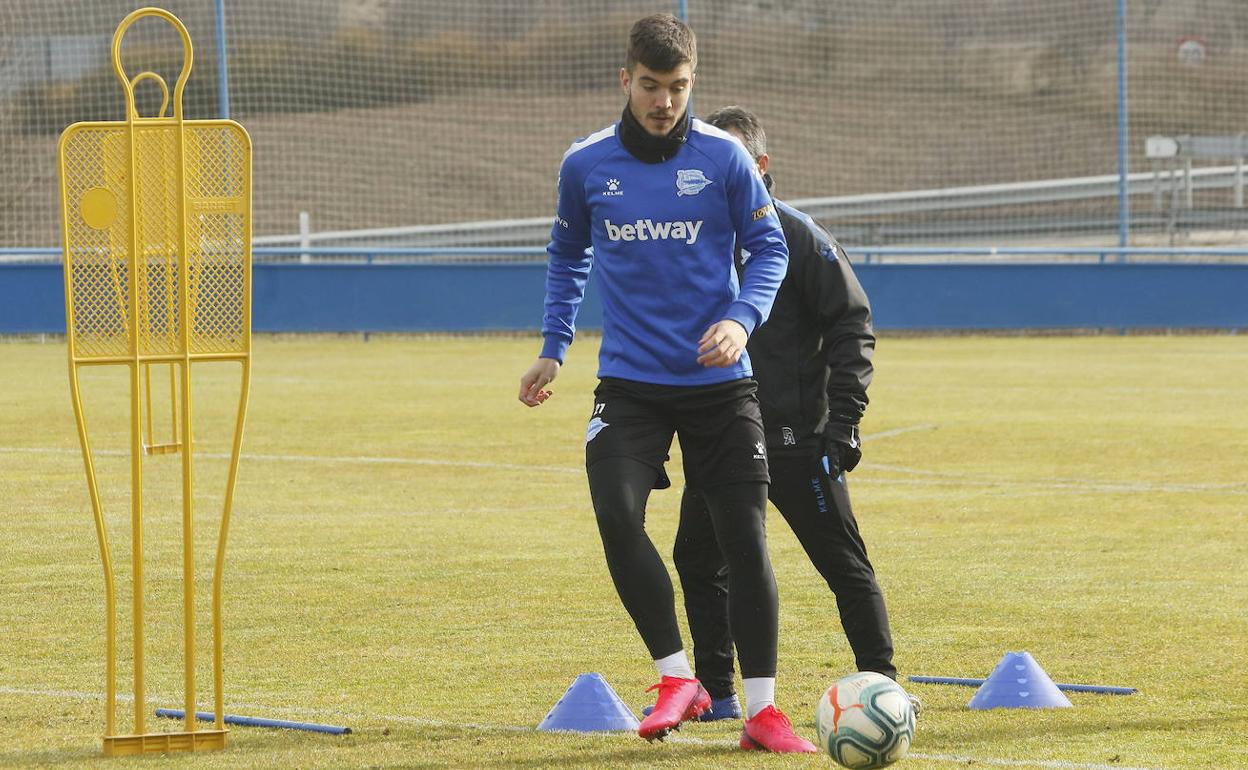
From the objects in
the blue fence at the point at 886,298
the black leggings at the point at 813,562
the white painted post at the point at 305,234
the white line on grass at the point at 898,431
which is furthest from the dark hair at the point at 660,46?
the white painted post at the point at 305,234

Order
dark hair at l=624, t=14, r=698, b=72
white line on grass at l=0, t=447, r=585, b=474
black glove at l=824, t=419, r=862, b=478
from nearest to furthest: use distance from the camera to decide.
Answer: dark hair at l=624, t=14, r=698, b=72 < black glove at l=824, t=419, r=862, b=478 < white line on grass at l=0, t=447, r=585, b=474

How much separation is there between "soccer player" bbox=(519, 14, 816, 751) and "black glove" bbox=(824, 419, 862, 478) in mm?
252

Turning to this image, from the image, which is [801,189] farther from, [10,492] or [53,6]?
[10,492]

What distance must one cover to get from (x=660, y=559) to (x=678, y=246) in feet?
2.73

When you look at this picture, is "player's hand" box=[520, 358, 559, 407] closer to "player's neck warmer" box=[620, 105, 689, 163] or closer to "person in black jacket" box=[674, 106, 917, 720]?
"person in black jacket" box=[674, 106, 917, 720]

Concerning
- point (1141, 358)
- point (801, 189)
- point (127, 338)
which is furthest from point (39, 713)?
point (801, 189)

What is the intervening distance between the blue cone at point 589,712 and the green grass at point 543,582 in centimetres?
8

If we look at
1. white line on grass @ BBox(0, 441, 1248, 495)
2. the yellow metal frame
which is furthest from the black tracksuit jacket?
white line on grass @ BBox(0, 441, 1248, 495)

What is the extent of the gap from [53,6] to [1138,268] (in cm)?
1525

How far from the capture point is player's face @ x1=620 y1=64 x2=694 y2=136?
16.7 ft

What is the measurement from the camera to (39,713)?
5.58 meters

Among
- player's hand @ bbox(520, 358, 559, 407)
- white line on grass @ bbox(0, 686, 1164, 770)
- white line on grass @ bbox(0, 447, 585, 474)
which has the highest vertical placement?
player's hand @ bbox(520, 358, 559, 407)

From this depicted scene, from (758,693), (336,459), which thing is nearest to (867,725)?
(758,693)

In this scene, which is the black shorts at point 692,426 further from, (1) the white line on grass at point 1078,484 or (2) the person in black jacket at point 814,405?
(1) the white line on grass at point 1078,484
